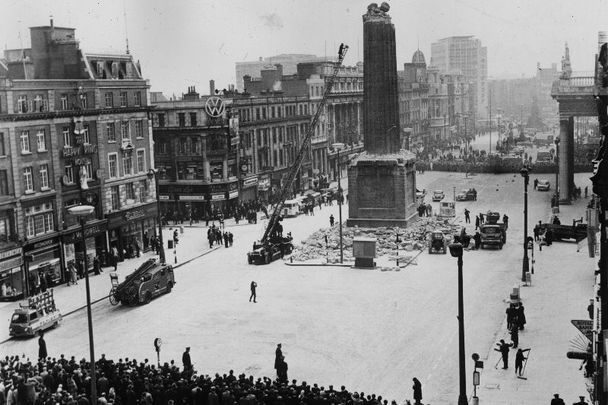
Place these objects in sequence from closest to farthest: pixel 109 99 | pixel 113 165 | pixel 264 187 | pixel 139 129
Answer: pixel 109 99 < pixel 113 165 < pixel 139 129 < pixel 264 187

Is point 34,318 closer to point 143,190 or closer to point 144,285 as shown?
point 144,285

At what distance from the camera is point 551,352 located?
28.0 meters

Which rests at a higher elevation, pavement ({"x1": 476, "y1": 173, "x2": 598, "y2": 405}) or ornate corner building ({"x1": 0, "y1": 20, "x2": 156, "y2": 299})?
ornate corner building ({"x1": 0, "y1": 20, "x2": 156, "y2": 299})

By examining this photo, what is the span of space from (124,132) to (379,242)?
1971cm

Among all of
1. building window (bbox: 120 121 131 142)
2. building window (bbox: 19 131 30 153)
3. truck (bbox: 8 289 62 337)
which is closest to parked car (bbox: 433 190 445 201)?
building window (bbox: 120 121 131 142)

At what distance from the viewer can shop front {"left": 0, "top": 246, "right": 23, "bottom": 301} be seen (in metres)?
40.3

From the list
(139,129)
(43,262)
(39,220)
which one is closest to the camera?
(43,262)

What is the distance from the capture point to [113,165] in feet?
173

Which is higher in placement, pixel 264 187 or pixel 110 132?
pixel 110 132

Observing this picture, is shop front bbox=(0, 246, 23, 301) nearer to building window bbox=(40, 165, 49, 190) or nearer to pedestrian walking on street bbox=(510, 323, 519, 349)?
building window bbox=(40, 165, 49, 190)

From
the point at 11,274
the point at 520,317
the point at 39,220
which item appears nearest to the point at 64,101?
the point at 39,220

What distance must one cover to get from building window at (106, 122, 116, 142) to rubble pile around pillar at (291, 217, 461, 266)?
14.9m

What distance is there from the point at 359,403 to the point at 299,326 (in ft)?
42.7

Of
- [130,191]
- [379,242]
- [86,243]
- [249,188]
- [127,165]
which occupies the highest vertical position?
[127,165]
